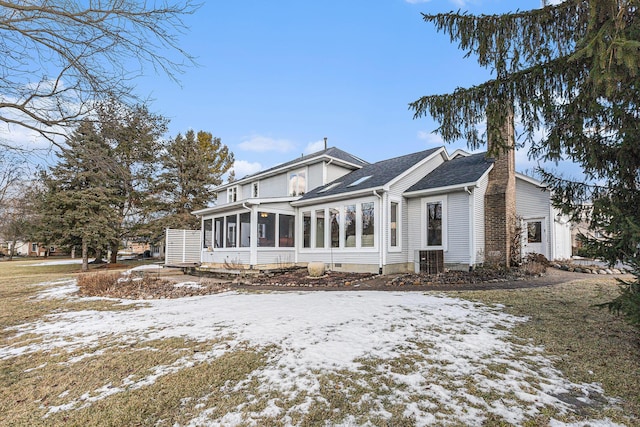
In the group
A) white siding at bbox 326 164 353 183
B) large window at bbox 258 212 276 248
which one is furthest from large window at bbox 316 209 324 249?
white siding at bbox 326 164 353 183

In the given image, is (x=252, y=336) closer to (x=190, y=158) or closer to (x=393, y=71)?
(x=393, y=71)

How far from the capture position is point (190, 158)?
25422mm

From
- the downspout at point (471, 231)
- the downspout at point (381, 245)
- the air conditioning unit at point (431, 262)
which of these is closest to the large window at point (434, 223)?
the air conditioning unit at point (431, 262)

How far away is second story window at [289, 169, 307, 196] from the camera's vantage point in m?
16.7

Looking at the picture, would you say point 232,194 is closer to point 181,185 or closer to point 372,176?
point 181,185

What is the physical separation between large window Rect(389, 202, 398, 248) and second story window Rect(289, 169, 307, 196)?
19.0 feet

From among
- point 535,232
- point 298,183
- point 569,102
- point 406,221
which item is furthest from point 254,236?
point 535,232

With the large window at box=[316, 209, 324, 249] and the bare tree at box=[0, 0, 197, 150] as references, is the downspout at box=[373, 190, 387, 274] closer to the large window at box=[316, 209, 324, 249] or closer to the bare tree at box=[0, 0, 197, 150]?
the large window at box=[316, 209, 324, 249]

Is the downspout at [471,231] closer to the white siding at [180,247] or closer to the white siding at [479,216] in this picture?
the white siding at [479,216]

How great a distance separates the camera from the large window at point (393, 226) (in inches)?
463

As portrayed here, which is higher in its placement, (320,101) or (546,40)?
(320,101)

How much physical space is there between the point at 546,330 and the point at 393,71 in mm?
9899

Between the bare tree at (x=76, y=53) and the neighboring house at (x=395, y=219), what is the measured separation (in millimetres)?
7541

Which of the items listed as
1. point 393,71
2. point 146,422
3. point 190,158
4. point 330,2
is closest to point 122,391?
point 146,422
